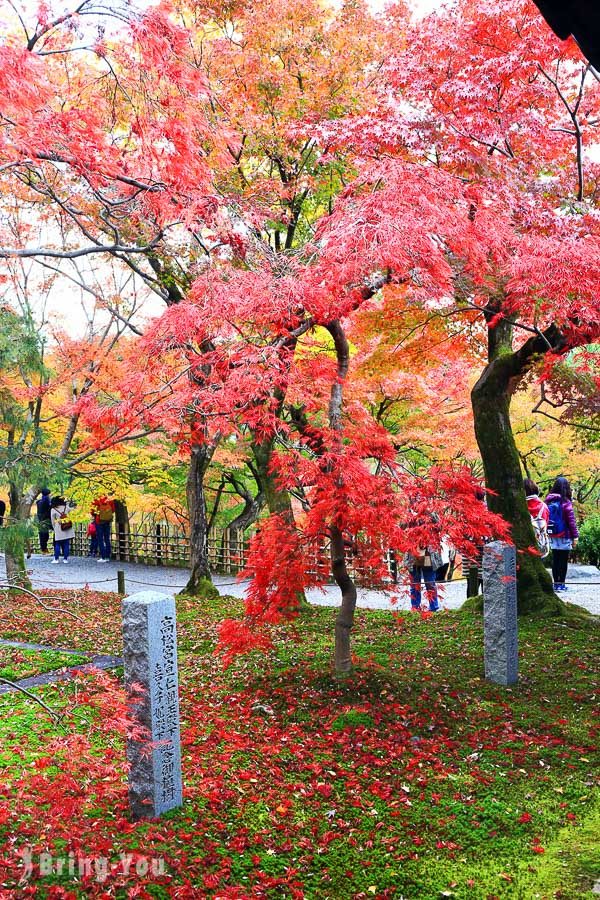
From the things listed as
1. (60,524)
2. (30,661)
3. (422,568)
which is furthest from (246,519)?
(30,661)

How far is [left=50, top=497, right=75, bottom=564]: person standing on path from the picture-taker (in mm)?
17562

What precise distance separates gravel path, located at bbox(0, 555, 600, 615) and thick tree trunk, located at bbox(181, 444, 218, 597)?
42 cm

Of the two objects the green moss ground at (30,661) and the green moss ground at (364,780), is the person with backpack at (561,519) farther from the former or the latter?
the green moss ground at (30,661)

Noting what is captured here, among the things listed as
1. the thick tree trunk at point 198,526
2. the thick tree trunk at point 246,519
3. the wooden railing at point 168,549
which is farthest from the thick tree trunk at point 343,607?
the thick tree trunk at point 246,519

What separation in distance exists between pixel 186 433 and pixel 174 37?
4.82m

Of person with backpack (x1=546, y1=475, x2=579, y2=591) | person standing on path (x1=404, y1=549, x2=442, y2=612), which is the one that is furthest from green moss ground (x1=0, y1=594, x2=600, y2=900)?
person with backpack (x1=546, y1=475, x2=579, y2=591)

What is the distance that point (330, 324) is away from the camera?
20.7ft

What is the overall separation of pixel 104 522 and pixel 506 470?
42.2ft

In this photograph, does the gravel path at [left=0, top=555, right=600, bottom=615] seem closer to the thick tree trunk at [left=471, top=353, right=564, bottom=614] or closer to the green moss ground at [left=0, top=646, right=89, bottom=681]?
the thick tree trunk at [left=471, top=353, right=564, bottom=614]

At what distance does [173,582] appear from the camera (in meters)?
17.0

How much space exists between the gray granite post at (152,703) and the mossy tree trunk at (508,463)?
572 cm

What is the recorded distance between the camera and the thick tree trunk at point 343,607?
6492 millimetres

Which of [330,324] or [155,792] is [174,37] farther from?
[155,792]

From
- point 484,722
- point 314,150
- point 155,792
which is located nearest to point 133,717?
point 155,792
